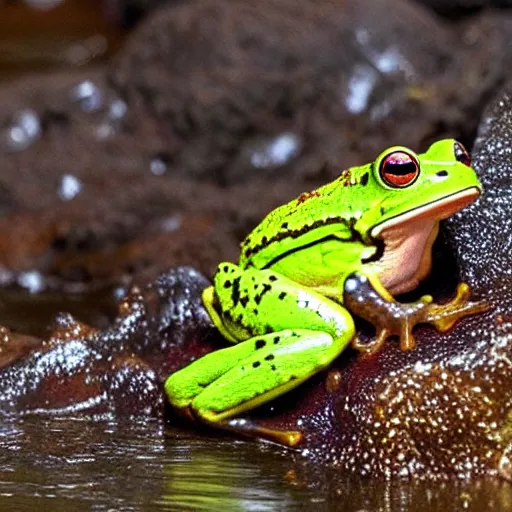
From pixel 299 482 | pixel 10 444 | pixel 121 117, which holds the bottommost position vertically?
pixel 299 482

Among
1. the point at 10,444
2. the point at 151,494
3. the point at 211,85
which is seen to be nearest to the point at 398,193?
the point at 151,494

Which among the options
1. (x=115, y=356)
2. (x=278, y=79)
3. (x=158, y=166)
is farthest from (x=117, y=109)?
(x=115, y=356)

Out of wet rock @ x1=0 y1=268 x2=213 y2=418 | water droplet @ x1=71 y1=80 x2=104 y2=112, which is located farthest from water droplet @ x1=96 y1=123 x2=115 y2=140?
wet rock @ x1=0 y1=268 x2=213 y2=418

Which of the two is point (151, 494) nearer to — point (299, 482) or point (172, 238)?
point (299, 482)

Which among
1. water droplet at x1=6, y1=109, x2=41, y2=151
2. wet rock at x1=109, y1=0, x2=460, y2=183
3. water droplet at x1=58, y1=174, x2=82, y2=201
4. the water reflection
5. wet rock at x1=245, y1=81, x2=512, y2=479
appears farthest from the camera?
water droplet at x1=6, y1=109, x2=41, y2=151

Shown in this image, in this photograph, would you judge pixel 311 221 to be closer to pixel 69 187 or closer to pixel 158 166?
pixel 69 187

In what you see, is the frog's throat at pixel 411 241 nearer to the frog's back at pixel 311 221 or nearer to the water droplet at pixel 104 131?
the frog's back at pixel 311 221

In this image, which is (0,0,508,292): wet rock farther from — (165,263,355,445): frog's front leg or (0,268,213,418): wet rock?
(165,263,355,445): frog's front leg

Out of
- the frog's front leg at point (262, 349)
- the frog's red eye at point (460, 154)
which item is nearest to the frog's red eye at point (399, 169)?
the frog's red eye at point (460, 154)
